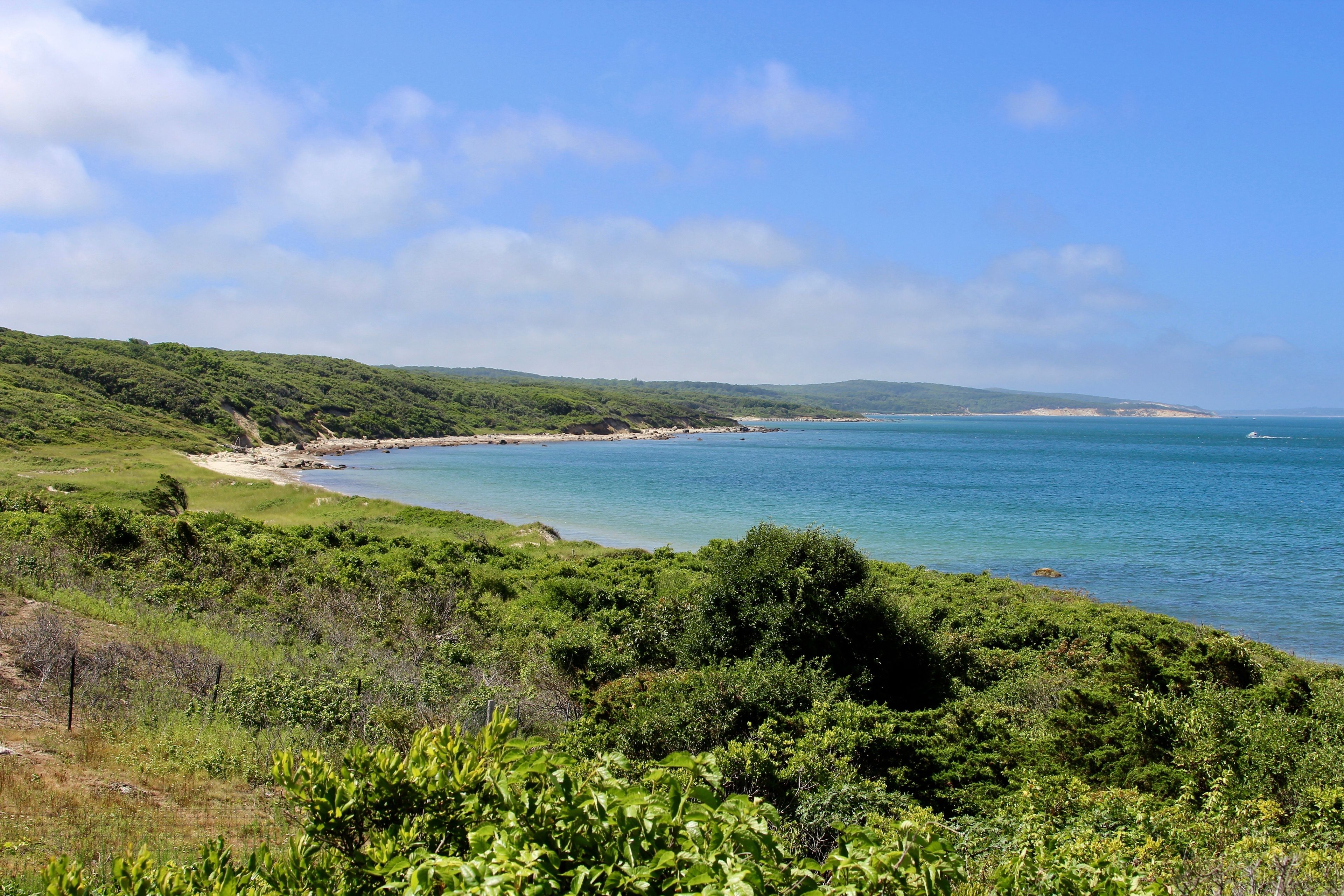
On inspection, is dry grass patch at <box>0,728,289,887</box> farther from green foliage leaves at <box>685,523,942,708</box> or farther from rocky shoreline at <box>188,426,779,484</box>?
rocky shoreline at <box>188,426,779,484</box>

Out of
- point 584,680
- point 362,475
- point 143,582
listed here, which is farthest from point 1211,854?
point 362,475

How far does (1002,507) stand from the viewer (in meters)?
52.0

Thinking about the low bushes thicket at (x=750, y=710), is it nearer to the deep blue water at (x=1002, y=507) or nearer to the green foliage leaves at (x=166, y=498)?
the green foliage leaves at (x=166, y=498)

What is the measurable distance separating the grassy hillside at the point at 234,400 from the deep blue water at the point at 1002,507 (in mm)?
17266

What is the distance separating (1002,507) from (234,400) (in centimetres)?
9098

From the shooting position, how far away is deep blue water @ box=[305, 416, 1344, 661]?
29141 mm

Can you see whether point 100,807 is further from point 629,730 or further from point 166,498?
point 166,498

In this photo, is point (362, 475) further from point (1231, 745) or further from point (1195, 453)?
point (1195, 453)

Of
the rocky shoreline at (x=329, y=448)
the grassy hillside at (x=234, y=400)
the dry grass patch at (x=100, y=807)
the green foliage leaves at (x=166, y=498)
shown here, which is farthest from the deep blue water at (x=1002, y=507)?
the dry grass patch at (x=100, y=807)

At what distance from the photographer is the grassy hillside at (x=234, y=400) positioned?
66125 millimetres

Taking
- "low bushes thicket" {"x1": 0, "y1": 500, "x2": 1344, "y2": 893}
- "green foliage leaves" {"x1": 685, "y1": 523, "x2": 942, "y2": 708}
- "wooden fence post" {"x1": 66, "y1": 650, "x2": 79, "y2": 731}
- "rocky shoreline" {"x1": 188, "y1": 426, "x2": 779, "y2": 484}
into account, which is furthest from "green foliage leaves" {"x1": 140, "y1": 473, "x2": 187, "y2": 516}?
"green foliage leaves" {"x1": 685, "y1": 523, "x2": 942, "y2": 708}

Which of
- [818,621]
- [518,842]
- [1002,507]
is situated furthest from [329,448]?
[518,842]

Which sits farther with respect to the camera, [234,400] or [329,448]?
[234,400]

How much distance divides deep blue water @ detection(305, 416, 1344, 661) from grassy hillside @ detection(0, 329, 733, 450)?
56.6 ft
